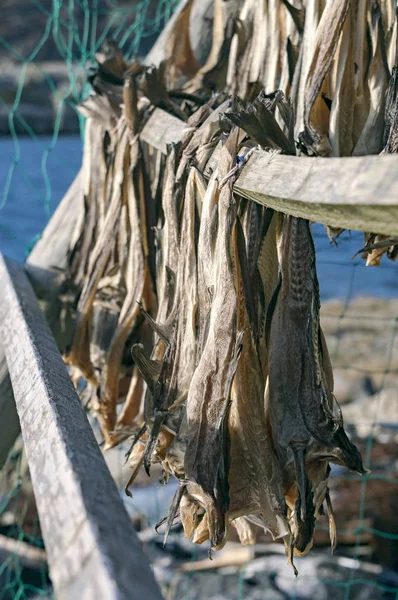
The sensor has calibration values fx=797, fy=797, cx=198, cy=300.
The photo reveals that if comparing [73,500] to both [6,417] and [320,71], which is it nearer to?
[320,71]

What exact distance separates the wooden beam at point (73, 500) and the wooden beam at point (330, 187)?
10.4 inches

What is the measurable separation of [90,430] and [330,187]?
308 millimetres

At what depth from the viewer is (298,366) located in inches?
34.0

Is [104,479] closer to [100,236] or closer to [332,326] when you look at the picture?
[100,236]

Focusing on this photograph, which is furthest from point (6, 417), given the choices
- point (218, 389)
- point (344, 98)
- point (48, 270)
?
point (344, 98)

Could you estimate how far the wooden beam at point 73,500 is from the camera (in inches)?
16.9

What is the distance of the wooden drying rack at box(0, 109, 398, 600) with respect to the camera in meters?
0.44

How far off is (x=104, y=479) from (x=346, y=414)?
3419mm

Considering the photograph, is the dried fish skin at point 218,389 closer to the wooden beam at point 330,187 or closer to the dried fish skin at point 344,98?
the wooden beam at point 330,187

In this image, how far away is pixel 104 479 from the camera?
0.57 metres

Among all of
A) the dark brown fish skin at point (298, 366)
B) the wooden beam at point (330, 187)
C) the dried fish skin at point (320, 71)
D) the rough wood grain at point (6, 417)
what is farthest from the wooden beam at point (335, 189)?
the rough wood grain at point (6, 417)

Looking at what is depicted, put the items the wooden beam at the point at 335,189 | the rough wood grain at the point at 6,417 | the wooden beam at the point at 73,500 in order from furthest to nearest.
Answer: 1. the rough wood grain at the point at 6,417
2. the wooden beam at the point at 335,189
3. the wooden beam at the point at 73,500

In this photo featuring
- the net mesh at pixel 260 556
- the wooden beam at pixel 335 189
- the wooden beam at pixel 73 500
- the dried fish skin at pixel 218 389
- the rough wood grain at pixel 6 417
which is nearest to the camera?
the wooden beam at pixel 73 500

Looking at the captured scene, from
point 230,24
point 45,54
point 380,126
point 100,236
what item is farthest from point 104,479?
point 45,54
